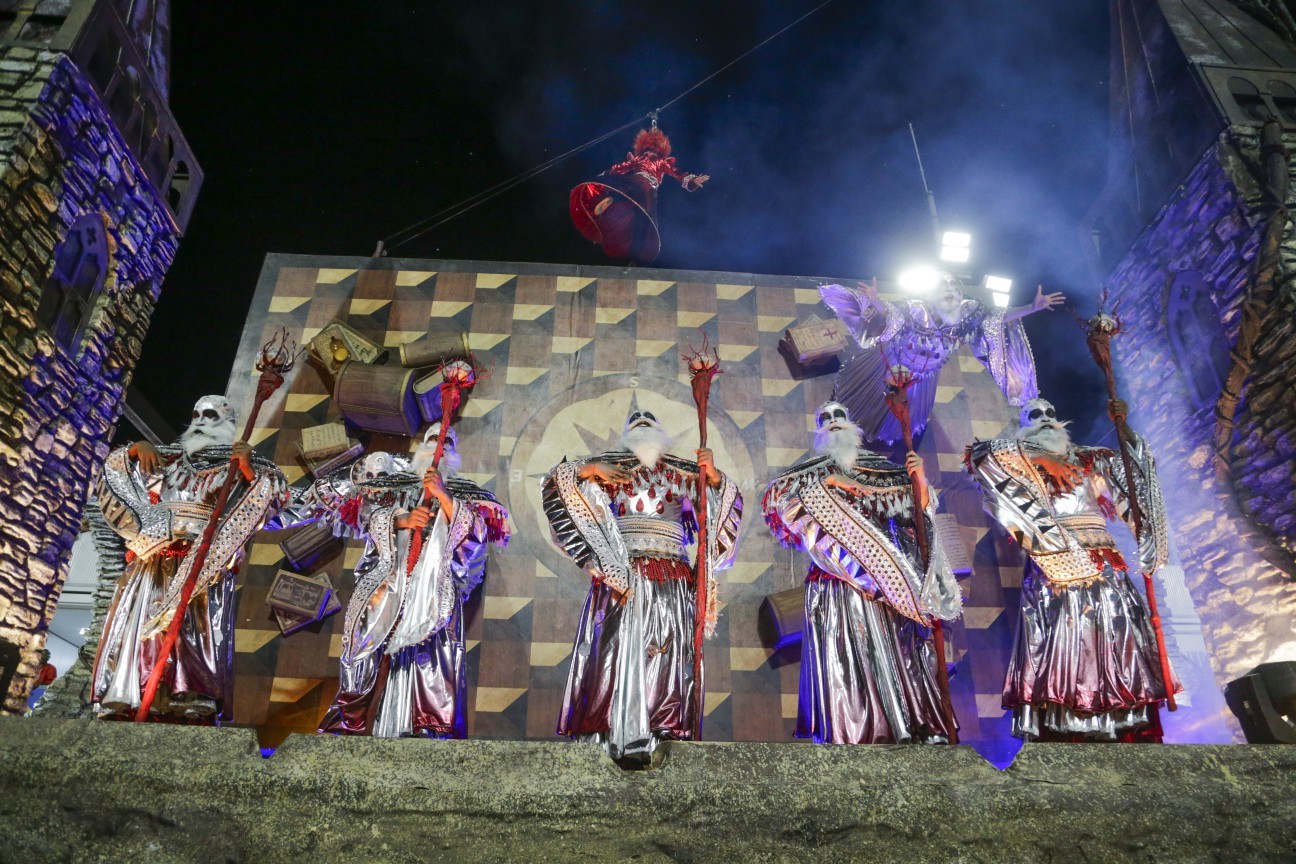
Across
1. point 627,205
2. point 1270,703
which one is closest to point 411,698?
point 1270,703

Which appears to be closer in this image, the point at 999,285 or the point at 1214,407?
the point at 1214,407

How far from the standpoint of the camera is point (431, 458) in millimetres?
5188

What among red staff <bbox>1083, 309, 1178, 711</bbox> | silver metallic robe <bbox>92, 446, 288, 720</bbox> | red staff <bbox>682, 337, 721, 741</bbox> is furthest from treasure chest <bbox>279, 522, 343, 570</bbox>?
red staff <bbox>1083, 309, 1178, 711</bbox>

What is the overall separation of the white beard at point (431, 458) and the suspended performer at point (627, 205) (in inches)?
101

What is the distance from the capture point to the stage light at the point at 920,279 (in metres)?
6.12

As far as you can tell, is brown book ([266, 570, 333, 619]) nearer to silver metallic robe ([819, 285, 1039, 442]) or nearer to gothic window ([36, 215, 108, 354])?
gothic window ([36, 215, 108, 354])

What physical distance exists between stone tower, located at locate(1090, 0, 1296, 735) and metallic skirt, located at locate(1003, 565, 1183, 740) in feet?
5.51

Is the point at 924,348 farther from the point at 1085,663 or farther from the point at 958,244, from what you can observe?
the point at 1085,663

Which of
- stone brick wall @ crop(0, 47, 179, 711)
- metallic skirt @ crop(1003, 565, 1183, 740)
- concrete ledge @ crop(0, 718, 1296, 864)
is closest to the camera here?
concrete ledge @ crop(0, 718, 1296, 864)

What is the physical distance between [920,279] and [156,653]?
5.43m

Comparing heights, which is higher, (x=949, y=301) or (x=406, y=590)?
(x=949, y=301)

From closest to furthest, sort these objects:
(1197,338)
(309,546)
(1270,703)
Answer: (1270,703) → (309,546) → (1197,338)

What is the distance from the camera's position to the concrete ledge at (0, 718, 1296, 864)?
2248mm

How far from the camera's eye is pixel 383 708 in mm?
4414
